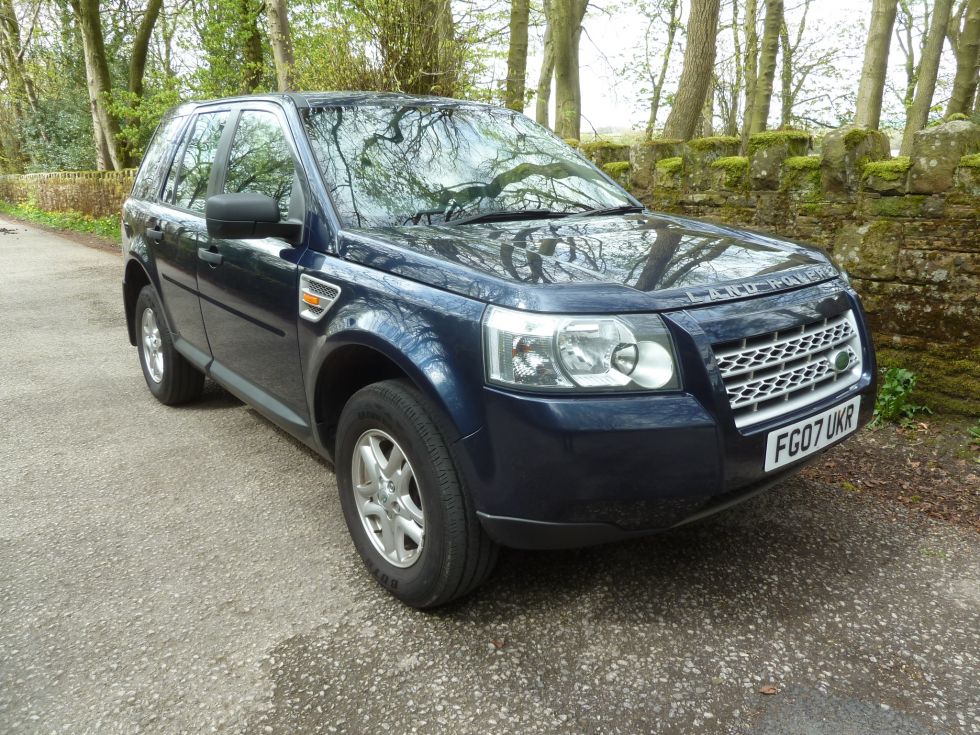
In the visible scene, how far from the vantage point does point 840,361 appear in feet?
9.05

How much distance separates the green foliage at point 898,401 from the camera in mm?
4414

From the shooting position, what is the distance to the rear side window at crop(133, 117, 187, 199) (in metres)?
4.78

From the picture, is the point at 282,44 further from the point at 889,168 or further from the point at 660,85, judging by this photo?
the point at 660,85

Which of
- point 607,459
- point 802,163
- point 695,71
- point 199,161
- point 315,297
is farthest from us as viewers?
point 695,71

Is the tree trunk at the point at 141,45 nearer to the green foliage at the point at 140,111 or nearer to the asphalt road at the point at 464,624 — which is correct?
the green foliage at the point at 140,111

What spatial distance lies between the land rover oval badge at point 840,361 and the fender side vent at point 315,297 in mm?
1768

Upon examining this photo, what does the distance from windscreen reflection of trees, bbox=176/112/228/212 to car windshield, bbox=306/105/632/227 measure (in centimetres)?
97

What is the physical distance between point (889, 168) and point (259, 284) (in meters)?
3.44

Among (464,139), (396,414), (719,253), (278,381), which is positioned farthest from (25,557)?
(719,253)

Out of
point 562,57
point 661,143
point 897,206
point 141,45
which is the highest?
point 141,45

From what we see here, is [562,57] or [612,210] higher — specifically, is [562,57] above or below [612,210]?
above

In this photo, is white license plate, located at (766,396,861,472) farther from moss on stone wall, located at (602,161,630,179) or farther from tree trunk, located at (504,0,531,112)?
tree trunk, located at (504,0,531,112)

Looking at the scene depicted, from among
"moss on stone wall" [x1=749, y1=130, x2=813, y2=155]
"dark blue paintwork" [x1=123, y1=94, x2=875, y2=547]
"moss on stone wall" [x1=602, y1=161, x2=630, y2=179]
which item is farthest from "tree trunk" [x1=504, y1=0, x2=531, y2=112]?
"dark blue paintwork" [x1=123, y1=94, x2=875, y2=547]

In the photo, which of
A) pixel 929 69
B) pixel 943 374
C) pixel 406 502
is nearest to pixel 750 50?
pixel 929 69
